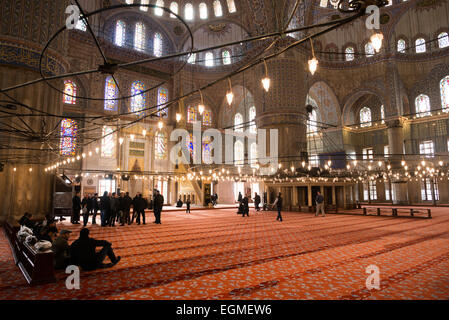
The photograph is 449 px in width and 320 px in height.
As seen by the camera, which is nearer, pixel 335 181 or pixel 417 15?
pixel 335 181

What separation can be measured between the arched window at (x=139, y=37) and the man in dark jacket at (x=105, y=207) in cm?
1477

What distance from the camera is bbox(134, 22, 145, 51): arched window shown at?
19.5 metres

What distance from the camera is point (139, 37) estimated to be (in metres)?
19.7

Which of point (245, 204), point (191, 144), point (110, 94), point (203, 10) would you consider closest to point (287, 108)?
point (245, 204)

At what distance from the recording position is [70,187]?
31.1ft

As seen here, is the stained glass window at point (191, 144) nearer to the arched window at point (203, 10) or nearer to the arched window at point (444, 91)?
the arched window at point (203, 10)

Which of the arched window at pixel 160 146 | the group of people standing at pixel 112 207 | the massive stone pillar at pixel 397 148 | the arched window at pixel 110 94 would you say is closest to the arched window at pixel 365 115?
the massive stone pillar at pixel 397 148

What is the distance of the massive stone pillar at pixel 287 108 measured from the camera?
15055 mm

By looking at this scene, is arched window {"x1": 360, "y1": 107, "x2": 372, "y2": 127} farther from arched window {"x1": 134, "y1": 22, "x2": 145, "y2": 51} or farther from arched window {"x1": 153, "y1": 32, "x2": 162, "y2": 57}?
arched window {"x1": 134, "y1": 22, "x2": 145, "y2": 51}

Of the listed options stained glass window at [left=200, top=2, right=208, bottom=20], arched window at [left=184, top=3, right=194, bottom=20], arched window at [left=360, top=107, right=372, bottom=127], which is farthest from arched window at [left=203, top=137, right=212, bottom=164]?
arched window at [left=360, top=107, right=372, bottom=127]

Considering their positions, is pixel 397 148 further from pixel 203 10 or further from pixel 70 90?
pixel 70 90
